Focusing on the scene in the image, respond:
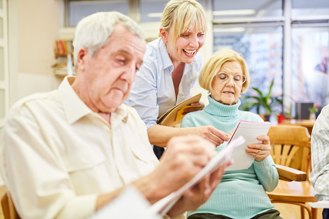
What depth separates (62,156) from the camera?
0.89m

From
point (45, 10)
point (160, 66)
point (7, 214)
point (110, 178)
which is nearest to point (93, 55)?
point (110, 178)

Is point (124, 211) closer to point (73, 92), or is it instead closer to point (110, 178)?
point (110, 178)

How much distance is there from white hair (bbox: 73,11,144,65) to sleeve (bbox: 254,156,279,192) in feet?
3.17

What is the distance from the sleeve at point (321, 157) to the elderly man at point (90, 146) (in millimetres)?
753

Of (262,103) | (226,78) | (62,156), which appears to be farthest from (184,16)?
(262,103)

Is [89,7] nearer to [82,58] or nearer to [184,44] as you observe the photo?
[184,44]

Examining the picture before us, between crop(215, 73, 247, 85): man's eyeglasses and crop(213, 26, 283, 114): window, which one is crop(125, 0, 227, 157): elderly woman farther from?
crop(213, 26, 283, 114): window

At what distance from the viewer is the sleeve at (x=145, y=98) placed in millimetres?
1733

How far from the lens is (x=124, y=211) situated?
530 millimetres

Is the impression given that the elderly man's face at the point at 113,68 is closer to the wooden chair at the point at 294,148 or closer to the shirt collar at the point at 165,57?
the shirt collar at the point at 165,57

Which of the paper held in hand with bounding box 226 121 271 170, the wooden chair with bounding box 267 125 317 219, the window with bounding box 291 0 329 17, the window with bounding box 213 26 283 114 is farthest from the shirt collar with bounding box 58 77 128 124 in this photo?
the window with bounding box 291 0 329 17

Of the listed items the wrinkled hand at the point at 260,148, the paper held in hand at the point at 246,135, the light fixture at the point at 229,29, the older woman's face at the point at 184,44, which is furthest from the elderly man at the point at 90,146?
the light fixture at the point at 229,29

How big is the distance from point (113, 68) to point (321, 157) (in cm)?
106

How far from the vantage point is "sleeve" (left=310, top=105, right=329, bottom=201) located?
1.40 meters
